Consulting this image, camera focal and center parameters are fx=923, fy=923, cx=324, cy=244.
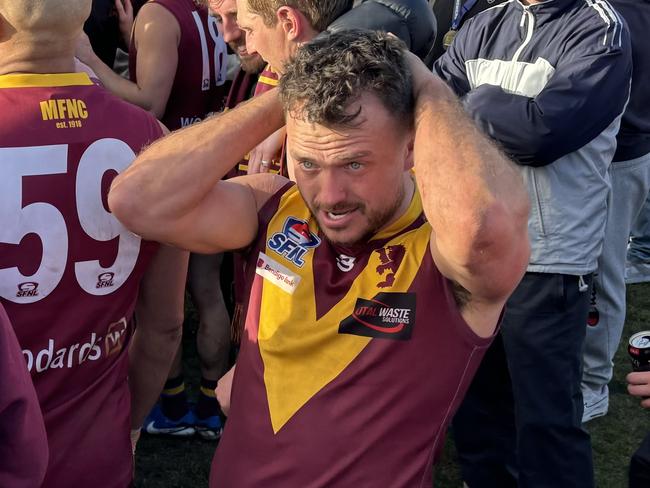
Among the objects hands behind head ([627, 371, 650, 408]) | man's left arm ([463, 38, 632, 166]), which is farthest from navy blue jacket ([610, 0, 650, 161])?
hands behind head ([627, 371, 650, 408])

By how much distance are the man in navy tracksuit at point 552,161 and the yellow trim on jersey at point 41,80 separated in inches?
56.7

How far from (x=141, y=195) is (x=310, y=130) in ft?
1.64

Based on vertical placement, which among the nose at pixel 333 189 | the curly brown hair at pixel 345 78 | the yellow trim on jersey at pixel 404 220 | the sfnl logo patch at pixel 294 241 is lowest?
the sfnl logo patch at pixel 294 241

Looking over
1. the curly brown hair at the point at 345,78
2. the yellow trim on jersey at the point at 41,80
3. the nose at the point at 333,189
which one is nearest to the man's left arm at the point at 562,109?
the curly brown hair at the point at 345,78

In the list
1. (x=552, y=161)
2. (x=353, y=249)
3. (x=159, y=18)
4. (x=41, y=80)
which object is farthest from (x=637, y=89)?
(x=41, y=80)

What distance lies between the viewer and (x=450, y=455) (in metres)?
4.46

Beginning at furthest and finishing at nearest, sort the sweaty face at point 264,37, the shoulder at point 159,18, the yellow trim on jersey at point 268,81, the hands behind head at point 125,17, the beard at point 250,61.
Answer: the hands behind head at point 125,17
the shoulder at point 159,18
the beard at point 250,61
the yellow trim on jersey at point 268,81
the sweaty face at point 264,37

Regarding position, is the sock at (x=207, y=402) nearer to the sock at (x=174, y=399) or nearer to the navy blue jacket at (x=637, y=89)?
the sock at (x=174, y=399)

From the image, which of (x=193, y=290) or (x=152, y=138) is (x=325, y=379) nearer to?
(x=152, y=138)

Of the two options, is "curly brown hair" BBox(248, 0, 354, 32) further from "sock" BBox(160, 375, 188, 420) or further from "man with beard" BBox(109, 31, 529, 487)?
"sock" BBox(160, 375, 188, 420)

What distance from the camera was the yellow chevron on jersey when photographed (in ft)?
7.55

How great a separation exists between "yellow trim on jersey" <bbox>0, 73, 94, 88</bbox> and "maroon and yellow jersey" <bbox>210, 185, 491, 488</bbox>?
716mm

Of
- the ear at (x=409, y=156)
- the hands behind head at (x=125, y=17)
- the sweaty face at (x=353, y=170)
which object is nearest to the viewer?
the sweaty face at (x=353, y=170)

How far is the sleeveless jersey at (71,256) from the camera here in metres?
2.43
